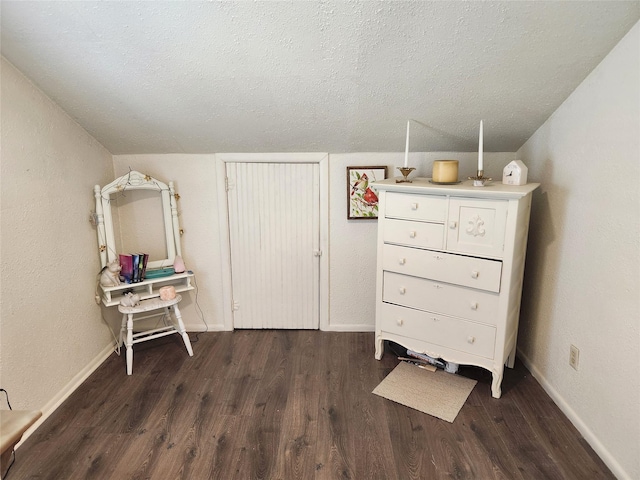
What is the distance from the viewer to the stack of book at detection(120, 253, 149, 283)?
106 inches

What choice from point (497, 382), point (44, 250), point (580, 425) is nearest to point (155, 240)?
point (44, 250)

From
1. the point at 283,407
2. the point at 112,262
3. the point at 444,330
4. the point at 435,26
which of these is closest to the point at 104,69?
the point at 112,262

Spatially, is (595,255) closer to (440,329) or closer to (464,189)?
(464,189)

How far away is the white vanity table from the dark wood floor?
49 cm

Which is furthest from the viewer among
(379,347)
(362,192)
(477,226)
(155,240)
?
(155,240)

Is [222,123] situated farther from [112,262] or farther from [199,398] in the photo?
[199,398]

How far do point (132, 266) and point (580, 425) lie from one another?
271cm

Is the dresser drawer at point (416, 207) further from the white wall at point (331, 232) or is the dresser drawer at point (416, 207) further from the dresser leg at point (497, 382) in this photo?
the dresser leg at point (497, 382)

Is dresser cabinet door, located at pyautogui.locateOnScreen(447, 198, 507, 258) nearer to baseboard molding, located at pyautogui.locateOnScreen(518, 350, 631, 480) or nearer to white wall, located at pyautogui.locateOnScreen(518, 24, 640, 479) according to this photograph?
white wall, located at pyautogui.locateOnScreen(518, 24, 640, 479)

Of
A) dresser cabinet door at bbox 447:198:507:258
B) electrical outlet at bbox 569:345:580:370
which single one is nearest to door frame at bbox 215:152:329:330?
dresser cabinet door at bbox 447:198:507:258

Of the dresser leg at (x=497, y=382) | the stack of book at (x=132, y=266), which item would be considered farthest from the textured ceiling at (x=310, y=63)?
the dresser leg at (x=497, y=382)

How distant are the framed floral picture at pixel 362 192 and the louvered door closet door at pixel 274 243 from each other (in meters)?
0.24

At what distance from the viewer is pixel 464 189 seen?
2.17 metres

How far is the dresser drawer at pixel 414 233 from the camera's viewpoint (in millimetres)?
2352
